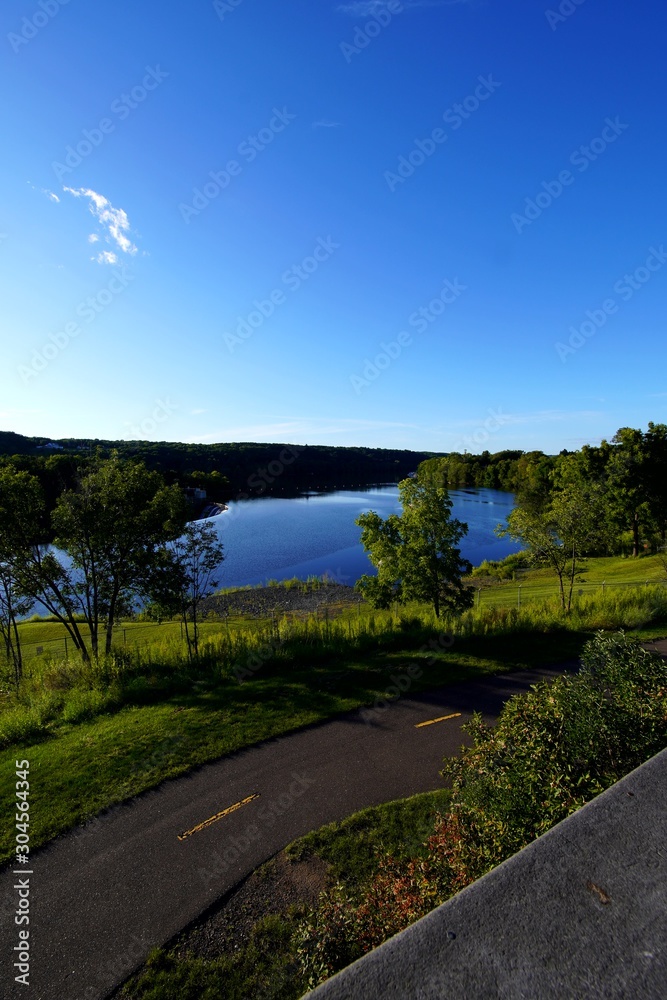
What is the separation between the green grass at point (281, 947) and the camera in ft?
16.8

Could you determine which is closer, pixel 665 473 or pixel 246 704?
pixel 246 704

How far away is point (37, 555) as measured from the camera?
683 inches

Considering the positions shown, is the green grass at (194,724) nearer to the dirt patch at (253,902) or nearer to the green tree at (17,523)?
the dirt patch at (253,902)

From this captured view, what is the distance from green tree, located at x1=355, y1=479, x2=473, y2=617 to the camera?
19.5m

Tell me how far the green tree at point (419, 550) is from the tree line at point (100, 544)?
7.24 meters

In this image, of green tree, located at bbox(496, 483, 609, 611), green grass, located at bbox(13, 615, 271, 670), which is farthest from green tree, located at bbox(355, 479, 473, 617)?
green grass, located at bbox(13, 615, 271, 670)

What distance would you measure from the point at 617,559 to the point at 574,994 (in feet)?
170

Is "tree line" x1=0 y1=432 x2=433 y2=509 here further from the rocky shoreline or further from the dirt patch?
the dirt patch

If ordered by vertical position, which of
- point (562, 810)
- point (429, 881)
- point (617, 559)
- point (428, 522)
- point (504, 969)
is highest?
point (428, 522)

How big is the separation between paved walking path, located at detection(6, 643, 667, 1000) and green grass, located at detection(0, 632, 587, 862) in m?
0.47

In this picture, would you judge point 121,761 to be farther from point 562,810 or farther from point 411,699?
point 562,810

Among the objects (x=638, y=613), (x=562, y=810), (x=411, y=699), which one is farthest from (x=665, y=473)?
(x=562, y=810)

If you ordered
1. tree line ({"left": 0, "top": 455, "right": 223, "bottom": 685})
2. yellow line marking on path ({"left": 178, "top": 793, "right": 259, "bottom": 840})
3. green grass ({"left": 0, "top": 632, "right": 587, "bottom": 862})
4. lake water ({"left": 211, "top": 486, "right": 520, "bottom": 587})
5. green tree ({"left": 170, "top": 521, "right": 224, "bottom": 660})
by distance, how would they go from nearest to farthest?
yellow line marking on path ({"left": 178, "top": 793, "right": 259, "bottom": 840})
green grass ({"left": 0, "top": 632, "right": 587, "bottom": 862})
tree line ({"left": 0, "top": 455, "right": 223, "bottom": 685})
green tree ({"left": 170, "top": 521, "right": 224, "bottom": 660})
lake water ({"left": 211, "top": 486, "right": 520, "bottom": 587})

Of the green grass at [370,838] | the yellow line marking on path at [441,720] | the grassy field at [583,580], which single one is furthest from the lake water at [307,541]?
the green grass at [370,838]
